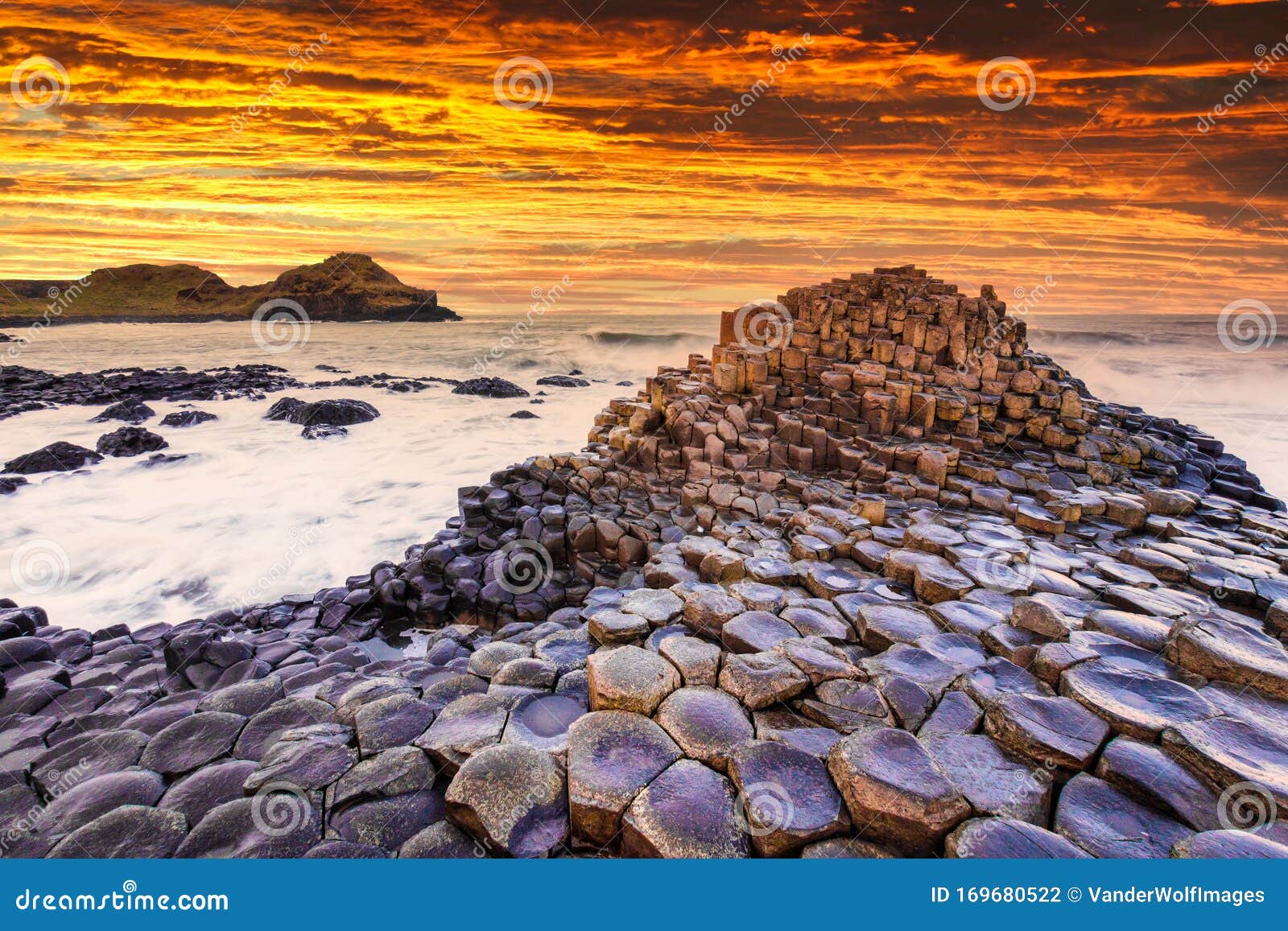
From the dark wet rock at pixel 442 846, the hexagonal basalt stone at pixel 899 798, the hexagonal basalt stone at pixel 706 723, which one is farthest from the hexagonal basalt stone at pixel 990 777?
the dark wet rock at pixel 442 846

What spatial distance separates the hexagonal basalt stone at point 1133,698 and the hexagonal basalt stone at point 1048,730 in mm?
103

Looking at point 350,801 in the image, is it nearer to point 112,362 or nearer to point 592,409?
point 592,409

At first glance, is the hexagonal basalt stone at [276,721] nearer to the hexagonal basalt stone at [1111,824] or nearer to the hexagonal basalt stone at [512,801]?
the hexagonal basalt stone at [512,801]

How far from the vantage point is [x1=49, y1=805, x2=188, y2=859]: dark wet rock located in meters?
3.04

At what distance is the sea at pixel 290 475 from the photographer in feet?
34.0

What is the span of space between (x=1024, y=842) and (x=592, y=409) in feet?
84.6

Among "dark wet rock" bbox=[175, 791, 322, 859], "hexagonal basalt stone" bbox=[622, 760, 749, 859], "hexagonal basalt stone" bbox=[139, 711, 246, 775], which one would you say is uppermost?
"hexagonal basalt stone" bbox=[622, 760, 749, 859]

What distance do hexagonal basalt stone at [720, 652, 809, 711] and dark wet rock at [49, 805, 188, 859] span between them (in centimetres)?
347

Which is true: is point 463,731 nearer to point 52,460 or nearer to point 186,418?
point 52,460

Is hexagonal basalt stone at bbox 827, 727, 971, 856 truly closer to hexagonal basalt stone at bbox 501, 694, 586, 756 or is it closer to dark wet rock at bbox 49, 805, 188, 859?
hexagonal basalt stone at bbox 501, 694, 586, 756

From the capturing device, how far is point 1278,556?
6.16 m

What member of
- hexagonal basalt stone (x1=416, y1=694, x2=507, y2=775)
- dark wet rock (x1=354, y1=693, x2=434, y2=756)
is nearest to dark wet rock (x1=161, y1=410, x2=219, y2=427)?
dark wet rock (x1=354, y1=693, x2=434, y2=756)

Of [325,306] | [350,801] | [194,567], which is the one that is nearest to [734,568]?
[350,801]

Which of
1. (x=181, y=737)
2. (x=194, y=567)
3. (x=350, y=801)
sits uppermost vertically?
(x=350, y=801)
